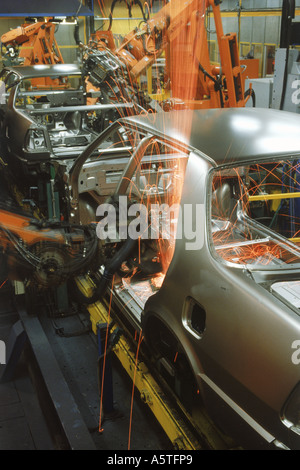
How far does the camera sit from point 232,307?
2316 mm

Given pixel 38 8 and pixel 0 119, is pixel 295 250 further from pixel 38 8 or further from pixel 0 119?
pixel 38 8

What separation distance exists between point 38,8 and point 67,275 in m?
10.1

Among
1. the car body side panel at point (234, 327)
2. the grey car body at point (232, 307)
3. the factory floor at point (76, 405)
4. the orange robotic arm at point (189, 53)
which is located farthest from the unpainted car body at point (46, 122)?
the car body side panel at point (234, 327)

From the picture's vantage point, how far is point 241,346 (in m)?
2.26

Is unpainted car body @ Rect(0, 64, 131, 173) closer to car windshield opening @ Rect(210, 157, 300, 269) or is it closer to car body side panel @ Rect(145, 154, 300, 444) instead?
car windshield opening @ Rect(210, 157, 300, 269)

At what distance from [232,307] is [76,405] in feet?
5.45

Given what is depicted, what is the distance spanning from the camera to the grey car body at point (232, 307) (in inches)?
83.7

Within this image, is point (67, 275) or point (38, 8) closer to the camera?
point (67, 275)

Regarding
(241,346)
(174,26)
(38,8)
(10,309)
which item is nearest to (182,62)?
(174,26)

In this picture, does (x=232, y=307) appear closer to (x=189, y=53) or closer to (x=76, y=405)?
(x=76, y=405)

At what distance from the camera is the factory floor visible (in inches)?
133

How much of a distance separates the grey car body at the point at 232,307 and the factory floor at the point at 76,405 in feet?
2.09

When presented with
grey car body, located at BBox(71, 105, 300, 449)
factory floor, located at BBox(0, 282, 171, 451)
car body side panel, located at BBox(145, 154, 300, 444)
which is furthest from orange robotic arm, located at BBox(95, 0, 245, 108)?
car body side panel, located at BBox(145, 154, 300, 444)

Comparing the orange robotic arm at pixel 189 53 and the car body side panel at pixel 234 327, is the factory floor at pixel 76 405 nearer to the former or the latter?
the car body side panel at pixel 234 327
